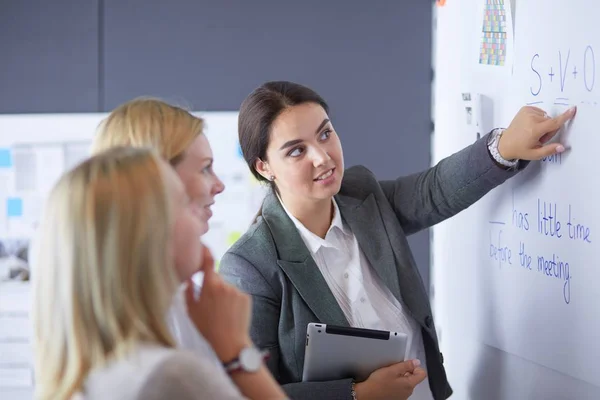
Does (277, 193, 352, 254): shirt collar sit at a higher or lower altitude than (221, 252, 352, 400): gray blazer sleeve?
higher

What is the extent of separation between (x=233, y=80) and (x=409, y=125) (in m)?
0.71

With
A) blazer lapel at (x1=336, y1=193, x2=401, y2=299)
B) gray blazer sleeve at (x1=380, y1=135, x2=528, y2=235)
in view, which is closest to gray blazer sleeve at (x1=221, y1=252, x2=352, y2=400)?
blazer lapel at (x1=336, y1=193, x2=401, y2=299)

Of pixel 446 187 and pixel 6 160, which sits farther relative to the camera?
pixel 6 160

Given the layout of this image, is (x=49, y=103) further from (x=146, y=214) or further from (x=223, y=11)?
(x=146, y=214)

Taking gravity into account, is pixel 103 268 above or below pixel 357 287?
above

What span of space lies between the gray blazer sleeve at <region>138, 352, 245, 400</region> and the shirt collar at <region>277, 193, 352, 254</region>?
962 mm

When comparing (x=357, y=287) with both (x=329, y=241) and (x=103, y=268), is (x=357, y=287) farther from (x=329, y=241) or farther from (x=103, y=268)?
(x=103, y=268)

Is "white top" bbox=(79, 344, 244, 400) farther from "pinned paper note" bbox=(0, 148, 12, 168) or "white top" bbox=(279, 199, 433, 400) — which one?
"pinned paper note" bbox=(0, 148, 12, 168)

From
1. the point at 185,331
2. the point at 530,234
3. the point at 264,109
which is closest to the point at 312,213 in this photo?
the point at 264,109

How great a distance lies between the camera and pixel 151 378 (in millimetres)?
924

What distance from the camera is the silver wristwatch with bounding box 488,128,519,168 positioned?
178cm

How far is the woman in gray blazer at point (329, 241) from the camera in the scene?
1.82 m

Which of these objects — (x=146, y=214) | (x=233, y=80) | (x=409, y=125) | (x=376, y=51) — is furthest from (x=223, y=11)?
(x=146, y=214)

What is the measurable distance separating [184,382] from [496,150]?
1.08 meters
